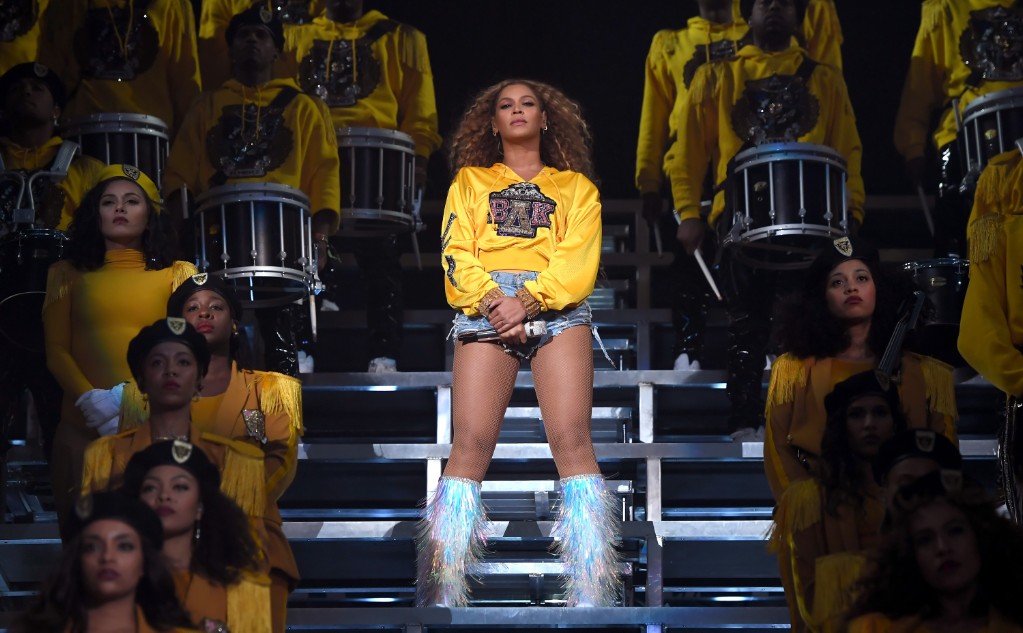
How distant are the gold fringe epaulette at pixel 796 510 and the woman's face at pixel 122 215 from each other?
7.00 feet

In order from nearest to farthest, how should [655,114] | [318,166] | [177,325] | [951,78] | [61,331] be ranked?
[177,325]
[61,331]
[318,166]
[951,78]
[655,114]

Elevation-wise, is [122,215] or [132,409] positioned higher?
[122,215]

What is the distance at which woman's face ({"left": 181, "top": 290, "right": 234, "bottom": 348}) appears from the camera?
518 cm

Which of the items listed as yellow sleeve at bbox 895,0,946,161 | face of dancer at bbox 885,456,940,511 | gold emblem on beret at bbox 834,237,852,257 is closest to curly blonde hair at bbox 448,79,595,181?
gold emblem on beret at bbox 834,237,852,257

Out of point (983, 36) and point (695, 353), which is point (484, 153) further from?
point (983, 36)

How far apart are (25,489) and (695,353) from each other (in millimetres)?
2489

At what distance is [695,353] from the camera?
6789mm

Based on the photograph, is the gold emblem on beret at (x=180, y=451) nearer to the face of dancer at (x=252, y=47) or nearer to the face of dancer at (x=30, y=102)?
the face of dancer at (x=30, y=102)

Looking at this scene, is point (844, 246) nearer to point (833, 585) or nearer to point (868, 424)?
point (868, 424)

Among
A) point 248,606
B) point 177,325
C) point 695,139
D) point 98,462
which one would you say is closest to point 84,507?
point 248,606

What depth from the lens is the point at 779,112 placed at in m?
6.84

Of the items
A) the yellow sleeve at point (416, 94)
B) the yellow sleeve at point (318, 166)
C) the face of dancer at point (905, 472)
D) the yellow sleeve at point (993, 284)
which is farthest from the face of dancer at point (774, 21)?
the face of dancer at point (905, 472)

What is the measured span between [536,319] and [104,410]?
1.26 meters

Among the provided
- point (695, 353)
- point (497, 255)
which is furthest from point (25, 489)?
point (695, 353)
